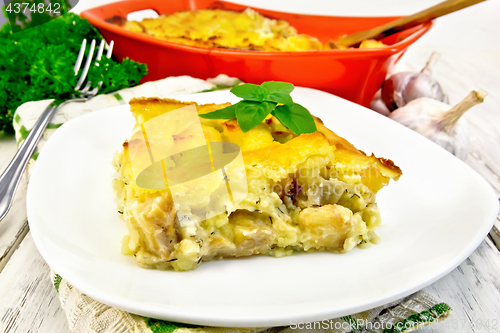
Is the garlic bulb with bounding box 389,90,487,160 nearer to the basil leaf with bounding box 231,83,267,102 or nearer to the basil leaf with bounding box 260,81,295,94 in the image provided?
the basil leaf with bounding box 260,81,295,94

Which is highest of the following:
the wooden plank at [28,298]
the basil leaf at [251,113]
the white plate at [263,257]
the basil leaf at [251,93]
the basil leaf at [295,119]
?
the basil leaf at [251,93]

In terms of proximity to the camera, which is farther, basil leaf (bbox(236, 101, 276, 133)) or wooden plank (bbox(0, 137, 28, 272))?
wooden plank (bbox(0, 137, 28, 272))

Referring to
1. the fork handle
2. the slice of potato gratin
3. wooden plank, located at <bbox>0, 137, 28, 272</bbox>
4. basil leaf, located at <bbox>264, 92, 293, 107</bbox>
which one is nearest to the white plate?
the slice of potato gratin

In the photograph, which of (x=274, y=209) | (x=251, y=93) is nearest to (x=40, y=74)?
A: (x=251, y=93)

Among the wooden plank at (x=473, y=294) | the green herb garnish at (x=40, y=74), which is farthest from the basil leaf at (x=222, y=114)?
the green herb garnish at (x=40, y=74)

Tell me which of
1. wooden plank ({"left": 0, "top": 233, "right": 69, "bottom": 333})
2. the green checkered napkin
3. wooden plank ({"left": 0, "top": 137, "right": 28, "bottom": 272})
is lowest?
wooden plank ({"left": 0, "top": 137, "right": 28, "bottom": 272})

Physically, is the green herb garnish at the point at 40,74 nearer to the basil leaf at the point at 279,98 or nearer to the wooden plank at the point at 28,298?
the wooden plank at the point at 28,298

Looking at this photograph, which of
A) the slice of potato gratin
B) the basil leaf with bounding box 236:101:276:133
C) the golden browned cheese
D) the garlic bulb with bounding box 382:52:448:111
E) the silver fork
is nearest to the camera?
the slice of potato gratin
